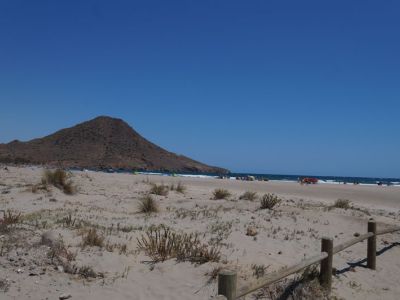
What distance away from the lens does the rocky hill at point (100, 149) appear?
2571 inches

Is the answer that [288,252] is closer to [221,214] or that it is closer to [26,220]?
[221,214]

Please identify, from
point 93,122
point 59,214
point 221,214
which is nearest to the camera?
point 59,214

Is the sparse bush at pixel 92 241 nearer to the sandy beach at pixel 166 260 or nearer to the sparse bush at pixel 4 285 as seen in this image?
the sandy beach at pixel 166 260

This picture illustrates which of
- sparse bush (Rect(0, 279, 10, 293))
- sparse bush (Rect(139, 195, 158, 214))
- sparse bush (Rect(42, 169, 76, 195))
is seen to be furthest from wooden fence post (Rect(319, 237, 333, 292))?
sparse bush (Rect(42, 169, 76, 195))

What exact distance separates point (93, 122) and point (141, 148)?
937 centimetres

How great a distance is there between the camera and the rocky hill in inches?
2571

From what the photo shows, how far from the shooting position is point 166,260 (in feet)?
24.3

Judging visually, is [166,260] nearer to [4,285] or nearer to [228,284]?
[4,285]

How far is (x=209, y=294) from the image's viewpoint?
6.25 m

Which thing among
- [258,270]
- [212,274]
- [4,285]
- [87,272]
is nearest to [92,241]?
[87,272]

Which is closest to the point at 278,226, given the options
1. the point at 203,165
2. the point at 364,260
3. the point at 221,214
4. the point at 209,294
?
the point at 221,214

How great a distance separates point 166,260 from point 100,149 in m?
65.6

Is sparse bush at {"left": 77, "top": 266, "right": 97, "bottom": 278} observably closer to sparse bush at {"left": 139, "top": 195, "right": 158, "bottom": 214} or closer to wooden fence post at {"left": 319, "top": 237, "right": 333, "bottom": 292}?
wooden fence post at {"left": 319, "top": 237, "right": 333, "bottom": 292}

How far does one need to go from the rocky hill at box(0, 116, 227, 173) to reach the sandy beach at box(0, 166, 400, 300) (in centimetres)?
5072
